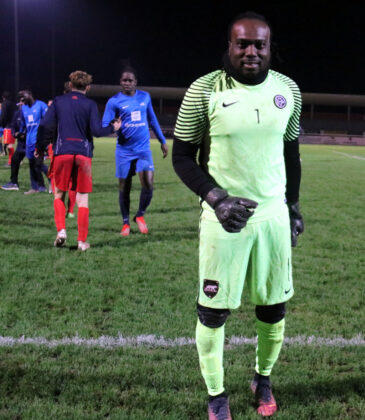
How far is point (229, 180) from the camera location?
8.10 feet

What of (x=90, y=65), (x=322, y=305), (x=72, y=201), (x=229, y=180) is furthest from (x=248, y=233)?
(x=90, y=65)

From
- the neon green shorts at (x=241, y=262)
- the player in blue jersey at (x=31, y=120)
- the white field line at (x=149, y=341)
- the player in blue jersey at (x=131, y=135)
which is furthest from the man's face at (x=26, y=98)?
the neon green shorts at (x=241, y=262)

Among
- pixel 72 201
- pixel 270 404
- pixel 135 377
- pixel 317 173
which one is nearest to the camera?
pixel 270 404

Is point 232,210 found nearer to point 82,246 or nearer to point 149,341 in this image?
point 149,341

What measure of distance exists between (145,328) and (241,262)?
162cm

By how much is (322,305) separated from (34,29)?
5663 centimetres

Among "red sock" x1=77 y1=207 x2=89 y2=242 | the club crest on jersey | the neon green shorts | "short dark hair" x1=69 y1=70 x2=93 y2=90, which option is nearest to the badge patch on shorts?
the neon green shorts

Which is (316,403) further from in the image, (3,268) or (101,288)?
(3,268)

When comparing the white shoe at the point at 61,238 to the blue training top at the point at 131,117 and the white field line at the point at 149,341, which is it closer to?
the blue training top at the point at 131,117

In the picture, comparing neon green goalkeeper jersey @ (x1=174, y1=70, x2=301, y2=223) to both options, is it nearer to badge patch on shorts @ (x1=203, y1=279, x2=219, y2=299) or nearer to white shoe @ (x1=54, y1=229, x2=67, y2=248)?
badge patch on shorts @ (x1=203, y1=279, x2=219, y2=299)

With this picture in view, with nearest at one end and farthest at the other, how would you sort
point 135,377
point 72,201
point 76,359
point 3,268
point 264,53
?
point 264,53, point 135,377, point 76,359, point 3,268, point 72,201

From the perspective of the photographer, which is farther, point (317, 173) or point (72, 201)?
point (317, 173)

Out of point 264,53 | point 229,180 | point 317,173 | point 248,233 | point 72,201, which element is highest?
point 264,53

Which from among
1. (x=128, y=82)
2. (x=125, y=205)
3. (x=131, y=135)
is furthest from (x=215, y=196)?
(x=125, y=205)
